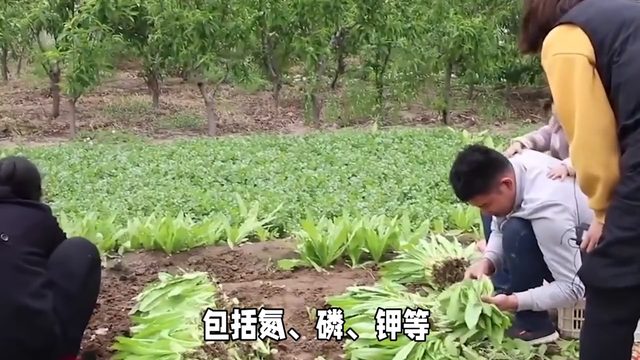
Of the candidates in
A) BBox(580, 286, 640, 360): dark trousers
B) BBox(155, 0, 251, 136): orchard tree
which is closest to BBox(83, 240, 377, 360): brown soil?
BBox(580, 286, 640, 360): dark trousers

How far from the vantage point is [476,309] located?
2.91m

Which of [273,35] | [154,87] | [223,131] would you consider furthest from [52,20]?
[273,35]

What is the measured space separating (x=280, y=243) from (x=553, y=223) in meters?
1.82

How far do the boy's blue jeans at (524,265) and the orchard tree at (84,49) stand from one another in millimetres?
7173

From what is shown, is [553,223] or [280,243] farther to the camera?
[280,243]

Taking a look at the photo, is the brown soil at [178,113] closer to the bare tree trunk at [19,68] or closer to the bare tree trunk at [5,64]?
the bare tree trunk at [19,68]

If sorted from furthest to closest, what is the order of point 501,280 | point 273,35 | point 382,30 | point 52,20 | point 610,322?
point 382,30 → point 52,20 → point 273,35 → point 501,280 → point 610,322

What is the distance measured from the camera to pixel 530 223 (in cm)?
287

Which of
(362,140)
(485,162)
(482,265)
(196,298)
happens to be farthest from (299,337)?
(362,140)

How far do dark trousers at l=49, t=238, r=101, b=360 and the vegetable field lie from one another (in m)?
0.24

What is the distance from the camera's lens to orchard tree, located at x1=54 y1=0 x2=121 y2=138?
367 inches

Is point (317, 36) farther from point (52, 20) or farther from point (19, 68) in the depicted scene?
point (19, 68)

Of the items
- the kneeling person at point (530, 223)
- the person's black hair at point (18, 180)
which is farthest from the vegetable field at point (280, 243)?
the person's black hair at point (18, 180)

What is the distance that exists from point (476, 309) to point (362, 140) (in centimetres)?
455
